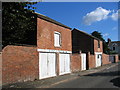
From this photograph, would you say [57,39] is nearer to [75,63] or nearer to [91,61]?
[75,63]

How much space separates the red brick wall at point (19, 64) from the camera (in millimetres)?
11288

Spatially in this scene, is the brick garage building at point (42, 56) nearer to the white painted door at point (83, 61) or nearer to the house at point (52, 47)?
the house at point (52, 47)

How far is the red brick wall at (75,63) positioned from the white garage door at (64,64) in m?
1.21

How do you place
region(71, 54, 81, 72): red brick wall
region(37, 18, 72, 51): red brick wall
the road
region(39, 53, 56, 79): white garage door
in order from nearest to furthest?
the road → region(39, 53, 56, 79): white garage door → region(37, 18, 72, 51): red brick wall → region(71, 54, 81, 72): red brick wall

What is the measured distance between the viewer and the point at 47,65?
16.2 meters

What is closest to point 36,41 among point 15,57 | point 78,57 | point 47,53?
point 47,53

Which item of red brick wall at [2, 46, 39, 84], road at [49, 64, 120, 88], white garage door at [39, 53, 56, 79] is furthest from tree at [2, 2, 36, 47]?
white garage door at [39, 53, 56, 79]

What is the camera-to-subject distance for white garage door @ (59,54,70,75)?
18672mm

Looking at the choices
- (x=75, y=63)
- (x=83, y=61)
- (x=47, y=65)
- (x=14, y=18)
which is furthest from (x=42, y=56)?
(x=83, y=61)

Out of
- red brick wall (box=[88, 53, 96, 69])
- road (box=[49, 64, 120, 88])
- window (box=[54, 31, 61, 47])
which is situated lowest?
road (box=[49, 64, 120, 88])

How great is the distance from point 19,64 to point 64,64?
7.79 metres

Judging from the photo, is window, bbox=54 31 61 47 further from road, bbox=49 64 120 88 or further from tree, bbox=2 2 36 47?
tree, bbox=2 2 36 47

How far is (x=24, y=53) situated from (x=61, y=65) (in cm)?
656

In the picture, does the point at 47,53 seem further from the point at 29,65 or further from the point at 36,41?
the point at 29,65
